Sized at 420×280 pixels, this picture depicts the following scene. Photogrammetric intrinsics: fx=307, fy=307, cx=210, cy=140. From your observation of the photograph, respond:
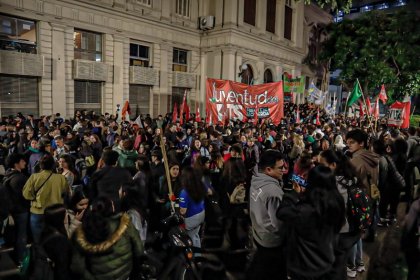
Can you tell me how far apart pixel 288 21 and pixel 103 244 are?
98.6ft

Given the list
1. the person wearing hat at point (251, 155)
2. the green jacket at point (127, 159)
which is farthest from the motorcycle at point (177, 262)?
the person wearing hat at point (251, 155)

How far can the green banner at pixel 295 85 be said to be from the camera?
79.8 feet

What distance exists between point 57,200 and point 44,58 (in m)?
13.2

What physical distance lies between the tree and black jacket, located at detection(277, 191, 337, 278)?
2838 centimetres

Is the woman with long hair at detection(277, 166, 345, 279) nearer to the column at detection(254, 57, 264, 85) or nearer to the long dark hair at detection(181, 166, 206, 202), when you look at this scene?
the long dark hair at detection(181, 166, 206, 202)

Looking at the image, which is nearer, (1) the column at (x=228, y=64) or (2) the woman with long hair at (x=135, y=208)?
(2) the woman with long hair at (x=135, y=208)

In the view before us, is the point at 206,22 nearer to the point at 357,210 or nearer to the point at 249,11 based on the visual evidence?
the point at 249,11

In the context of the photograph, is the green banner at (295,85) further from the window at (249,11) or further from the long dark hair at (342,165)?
the long dark hair at (342,165)

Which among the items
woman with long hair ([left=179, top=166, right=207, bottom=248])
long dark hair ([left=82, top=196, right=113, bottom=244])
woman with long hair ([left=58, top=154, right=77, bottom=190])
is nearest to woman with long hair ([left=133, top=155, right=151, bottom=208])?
woman with long hair ([left=179, top=166, right=207, bottom=248])

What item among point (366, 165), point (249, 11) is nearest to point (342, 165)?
point (366, 165)

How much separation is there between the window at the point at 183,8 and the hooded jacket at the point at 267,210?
20673mm

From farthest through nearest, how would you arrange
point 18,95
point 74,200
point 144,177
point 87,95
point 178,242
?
1. point 87,95
2. point 18,95
3. point 144,177
4. point 74,200
5. point 178,242

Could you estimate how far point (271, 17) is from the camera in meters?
26.6

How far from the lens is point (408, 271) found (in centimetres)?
299
